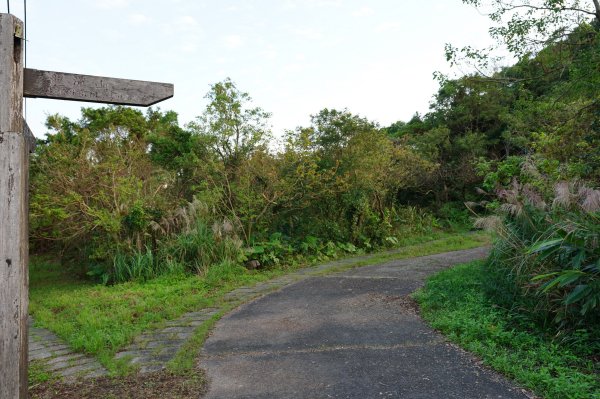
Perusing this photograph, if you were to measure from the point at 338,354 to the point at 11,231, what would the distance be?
2.71 metres

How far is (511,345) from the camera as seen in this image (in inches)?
152

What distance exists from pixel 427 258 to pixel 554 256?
5.23 meters

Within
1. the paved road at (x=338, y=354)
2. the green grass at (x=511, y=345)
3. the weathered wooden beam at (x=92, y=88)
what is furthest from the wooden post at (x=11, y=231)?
the green grass at (x=511, y=345)

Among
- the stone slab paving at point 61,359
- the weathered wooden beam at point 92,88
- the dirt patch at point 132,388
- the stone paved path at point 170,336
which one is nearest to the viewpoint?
the weathered wooden beam at point 92,88

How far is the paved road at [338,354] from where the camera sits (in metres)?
3.18

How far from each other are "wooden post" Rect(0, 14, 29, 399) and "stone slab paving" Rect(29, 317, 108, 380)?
0.90 meters

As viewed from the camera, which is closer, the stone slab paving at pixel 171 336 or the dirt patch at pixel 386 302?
the stone slab paving at pixel 171 336

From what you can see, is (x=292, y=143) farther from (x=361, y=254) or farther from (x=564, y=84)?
(x=564, y=84)

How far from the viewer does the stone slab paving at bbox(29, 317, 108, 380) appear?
363 cm

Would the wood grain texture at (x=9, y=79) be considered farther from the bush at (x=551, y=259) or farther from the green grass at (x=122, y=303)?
the bush at (x=551, y=259)

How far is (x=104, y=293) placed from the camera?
6.50 meters

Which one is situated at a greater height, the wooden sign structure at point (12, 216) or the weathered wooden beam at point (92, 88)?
the weathered wooden beam at point (92, 88)

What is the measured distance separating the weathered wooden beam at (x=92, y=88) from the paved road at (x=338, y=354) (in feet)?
7.45

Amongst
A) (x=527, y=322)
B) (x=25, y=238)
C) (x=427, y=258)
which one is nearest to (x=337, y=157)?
(x=427, y=258)
